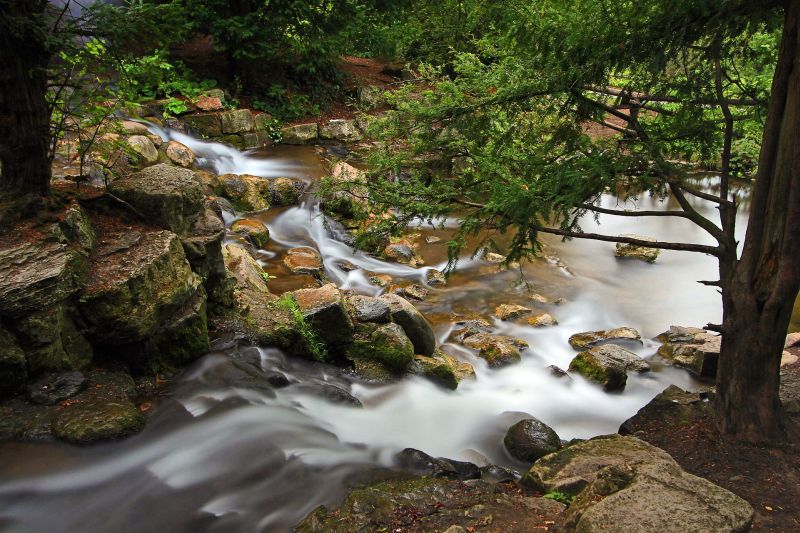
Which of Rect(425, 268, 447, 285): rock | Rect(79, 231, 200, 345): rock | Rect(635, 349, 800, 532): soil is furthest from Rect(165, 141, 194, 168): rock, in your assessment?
Rect(635, 349, 800, 532): soil

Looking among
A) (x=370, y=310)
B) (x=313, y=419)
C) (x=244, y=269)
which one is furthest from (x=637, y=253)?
(x=313, y=419)

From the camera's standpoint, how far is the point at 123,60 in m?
5.24

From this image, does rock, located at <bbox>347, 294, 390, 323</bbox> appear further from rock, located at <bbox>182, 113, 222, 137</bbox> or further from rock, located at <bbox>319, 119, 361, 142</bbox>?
rock, located at <bbox>319, 119, 361, 142</bbox>

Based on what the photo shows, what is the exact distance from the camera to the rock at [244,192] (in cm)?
1277

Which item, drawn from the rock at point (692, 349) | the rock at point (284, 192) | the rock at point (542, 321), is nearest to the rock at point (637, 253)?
the rock at point (692, 349)

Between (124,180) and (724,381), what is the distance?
6.27 metres

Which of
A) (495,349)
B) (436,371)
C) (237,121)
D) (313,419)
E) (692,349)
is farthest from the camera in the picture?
(237,121)

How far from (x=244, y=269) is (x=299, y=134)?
9.28 metres

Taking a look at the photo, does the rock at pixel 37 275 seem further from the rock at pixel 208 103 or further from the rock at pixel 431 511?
the rock at pixel 208 103

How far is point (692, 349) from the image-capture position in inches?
374

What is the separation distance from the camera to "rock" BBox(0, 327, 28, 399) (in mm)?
4410

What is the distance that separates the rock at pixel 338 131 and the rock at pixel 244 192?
15.3 feet

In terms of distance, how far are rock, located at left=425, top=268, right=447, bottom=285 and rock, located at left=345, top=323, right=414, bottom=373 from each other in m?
4.36

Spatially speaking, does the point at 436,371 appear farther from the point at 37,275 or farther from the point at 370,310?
the point at 37,275
